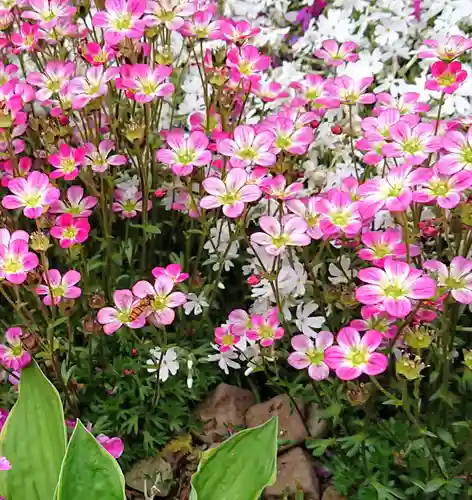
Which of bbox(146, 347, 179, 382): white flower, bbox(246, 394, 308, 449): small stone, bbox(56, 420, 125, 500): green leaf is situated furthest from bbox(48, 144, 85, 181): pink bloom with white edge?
bbox(246, 394, 308, 449): small stone

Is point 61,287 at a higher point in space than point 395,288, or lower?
lower

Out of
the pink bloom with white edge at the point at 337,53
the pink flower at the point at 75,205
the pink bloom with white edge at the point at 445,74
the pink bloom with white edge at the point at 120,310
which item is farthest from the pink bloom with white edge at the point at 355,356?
the pink bloom with white edge at the point at 337,53

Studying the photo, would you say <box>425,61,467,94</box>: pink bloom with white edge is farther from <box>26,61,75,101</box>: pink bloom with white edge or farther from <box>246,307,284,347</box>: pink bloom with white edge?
<box>26,61,75,101</box>: pink bloom with white edge

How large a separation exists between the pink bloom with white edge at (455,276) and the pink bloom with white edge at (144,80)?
0.53 metres

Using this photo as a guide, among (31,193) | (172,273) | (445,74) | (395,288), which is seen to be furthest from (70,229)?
(445,74)

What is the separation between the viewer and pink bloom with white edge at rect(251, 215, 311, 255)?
1152 millimetres

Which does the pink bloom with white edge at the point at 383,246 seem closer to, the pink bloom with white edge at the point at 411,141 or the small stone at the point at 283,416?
the pink bloom with white edge at the point at 411,141

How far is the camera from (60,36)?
1.49 metres

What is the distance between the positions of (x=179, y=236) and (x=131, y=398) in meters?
0.40

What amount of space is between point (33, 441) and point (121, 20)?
72cm

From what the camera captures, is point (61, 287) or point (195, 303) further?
point (195, 303)

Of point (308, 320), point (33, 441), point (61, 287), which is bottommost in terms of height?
point (33, 441)

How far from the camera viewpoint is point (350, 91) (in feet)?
4.43

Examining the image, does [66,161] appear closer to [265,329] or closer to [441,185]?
[265,329]
